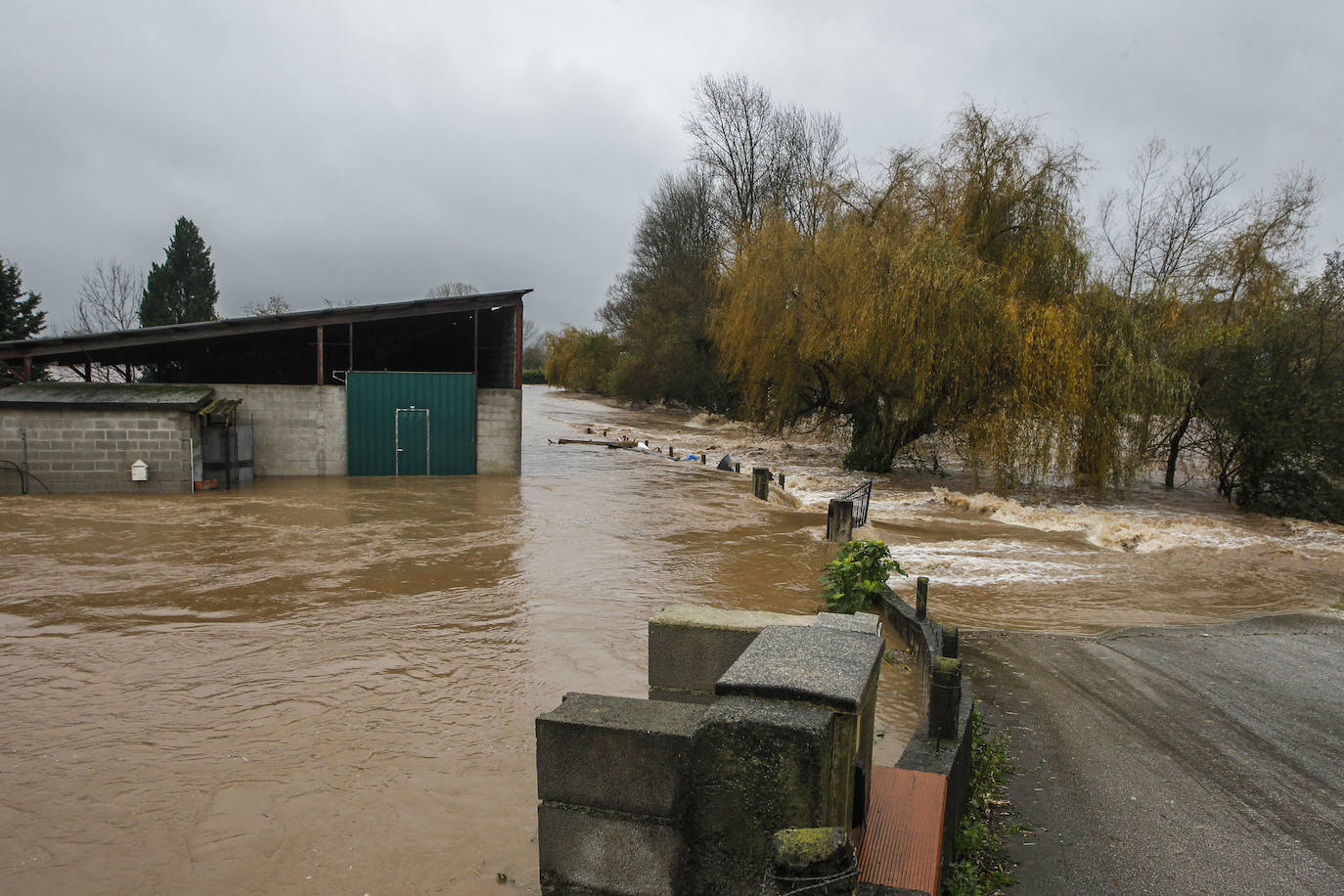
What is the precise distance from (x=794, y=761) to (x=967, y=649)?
6.11 meters

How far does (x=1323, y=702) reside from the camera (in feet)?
23.1

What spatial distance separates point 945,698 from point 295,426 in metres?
18.9

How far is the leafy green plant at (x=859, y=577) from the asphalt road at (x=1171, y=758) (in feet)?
3.46

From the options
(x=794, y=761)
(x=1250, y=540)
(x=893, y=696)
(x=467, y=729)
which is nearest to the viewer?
(x=794, y=761)

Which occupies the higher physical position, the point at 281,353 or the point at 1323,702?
the point at 281,353

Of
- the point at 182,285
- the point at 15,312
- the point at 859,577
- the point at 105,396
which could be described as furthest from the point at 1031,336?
the point at 182,285

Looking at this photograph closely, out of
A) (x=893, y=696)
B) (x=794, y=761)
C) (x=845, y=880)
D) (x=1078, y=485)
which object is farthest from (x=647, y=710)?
(x=1078, y=485)

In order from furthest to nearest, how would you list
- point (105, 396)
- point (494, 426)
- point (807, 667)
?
point (494, 426)
point (105, 396)
point (807, 667)

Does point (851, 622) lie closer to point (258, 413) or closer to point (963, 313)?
point (963, 313)

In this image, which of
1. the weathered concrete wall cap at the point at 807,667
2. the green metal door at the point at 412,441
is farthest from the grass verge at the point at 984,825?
the green metal door at the point at 412,441

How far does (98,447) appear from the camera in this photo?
1675 centimetres

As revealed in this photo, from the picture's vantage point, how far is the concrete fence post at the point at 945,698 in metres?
4.43

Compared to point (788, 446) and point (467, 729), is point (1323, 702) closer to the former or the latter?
point (467, 729)

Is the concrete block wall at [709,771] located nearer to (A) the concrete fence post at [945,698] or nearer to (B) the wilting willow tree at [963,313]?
(A) the concrete fence post at [945,698]
